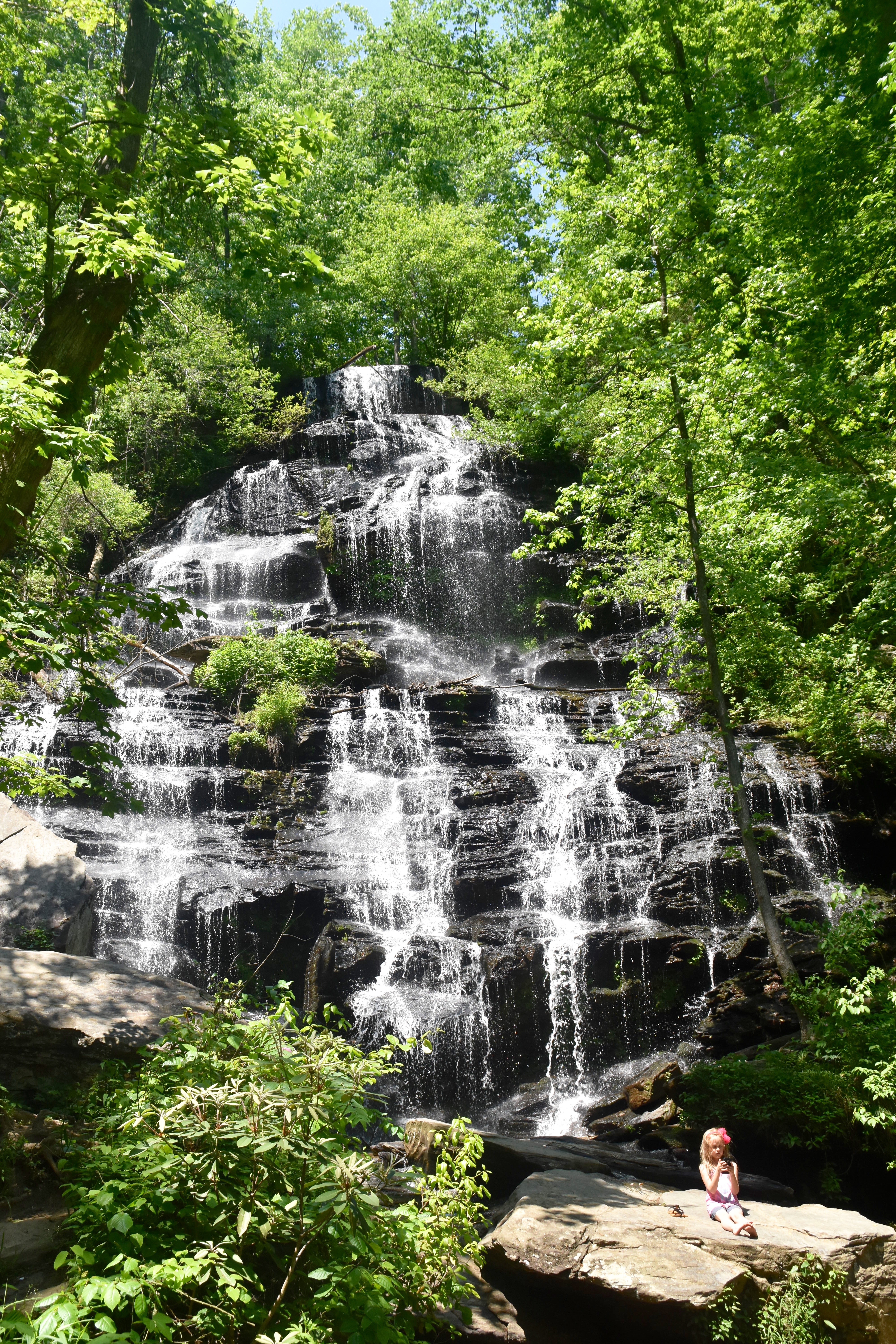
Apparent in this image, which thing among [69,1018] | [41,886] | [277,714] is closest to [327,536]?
[277,714]

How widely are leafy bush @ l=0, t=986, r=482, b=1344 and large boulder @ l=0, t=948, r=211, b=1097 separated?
217 centimetres

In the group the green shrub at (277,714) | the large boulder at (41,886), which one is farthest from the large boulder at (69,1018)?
the green shrub at (277,714)

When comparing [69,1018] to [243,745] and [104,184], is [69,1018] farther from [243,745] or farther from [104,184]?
[243,745]

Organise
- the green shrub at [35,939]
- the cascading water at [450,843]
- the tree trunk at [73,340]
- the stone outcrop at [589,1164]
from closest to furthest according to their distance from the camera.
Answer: the tree trunk at [73,340] < the stone outcrop at [589,1164] < the green shrub at [35,939] < the cascading water at [450,843]

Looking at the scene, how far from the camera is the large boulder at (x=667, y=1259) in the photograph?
455 cm

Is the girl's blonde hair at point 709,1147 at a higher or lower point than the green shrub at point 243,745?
lower

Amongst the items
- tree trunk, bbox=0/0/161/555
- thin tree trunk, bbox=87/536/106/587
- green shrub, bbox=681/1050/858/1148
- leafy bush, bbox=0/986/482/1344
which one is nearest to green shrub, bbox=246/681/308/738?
thin tree trunk, bbox=87/536/106/587

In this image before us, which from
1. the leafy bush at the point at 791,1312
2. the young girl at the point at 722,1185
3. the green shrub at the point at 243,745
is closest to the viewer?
the leafy bush at the point at 791,1312

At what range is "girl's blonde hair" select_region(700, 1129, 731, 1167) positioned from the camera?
5684 millimetres

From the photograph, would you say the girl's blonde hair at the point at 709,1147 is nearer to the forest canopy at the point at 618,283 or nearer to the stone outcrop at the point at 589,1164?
the stone outcrop at the point at 589,1164

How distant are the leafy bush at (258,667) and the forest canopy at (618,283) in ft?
11.3

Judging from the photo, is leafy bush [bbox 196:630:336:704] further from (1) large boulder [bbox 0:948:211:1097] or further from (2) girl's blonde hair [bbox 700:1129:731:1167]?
(2) girl's blonde hair [bbox 700:1129:731:1167]

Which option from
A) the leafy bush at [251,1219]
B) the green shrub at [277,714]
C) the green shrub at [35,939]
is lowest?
the leafy bush at [251,1219]

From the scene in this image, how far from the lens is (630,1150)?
25.6 feet
